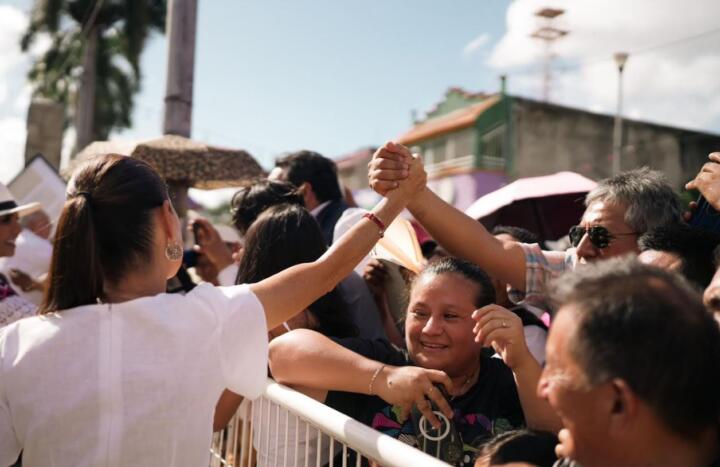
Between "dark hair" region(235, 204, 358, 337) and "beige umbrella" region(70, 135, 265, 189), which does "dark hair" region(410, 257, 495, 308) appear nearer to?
"dark hair" region(235, 204, 358, 337)

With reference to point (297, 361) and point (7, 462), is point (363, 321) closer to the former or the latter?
point (297, 361)

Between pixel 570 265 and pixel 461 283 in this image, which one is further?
pixel 570 265

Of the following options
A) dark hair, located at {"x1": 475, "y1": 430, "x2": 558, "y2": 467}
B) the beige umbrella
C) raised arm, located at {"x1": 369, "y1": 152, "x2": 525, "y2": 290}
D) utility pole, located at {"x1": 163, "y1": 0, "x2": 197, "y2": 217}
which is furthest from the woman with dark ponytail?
utility pole, located at {"x1": 163, "y1": 0, "x2": 197, "y2": 217}

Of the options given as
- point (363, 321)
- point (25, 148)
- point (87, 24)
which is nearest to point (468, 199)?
point (87, 24)

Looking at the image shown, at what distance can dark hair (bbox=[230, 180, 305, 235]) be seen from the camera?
3871 millimetres

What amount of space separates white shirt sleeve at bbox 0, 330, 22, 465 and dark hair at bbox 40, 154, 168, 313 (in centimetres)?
21

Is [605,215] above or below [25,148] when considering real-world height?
above

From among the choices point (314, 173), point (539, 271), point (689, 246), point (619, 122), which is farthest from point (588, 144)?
point (689, 246)

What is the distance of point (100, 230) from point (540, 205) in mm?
3970

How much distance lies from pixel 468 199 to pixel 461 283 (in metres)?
23.5

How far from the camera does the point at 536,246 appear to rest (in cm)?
307

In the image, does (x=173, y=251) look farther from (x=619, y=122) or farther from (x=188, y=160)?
(x=619, y=122)

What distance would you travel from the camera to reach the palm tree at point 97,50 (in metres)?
25.5

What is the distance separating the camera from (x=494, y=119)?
26609mm
